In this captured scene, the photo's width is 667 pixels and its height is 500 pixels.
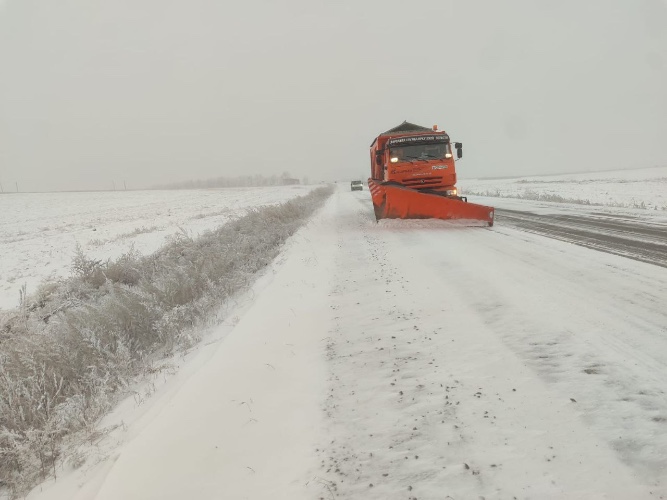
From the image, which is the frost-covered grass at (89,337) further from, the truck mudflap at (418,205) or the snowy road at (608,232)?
the snowy road at (608,232)

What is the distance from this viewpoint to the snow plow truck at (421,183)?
1084cm

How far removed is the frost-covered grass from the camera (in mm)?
2613

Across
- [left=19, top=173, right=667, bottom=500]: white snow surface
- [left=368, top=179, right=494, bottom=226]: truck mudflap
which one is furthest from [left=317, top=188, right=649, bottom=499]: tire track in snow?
[left=368, top=179, right=494, bottom=226]: truck mudflap

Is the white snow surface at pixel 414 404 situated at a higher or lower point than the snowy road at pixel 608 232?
lower

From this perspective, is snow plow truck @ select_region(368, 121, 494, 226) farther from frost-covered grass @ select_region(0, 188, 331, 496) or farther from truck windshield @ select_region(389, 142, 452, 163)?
frost-covered grass @ select_region(0, 188, 331, 496)

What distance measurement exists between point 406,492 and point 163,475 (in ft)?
4.23

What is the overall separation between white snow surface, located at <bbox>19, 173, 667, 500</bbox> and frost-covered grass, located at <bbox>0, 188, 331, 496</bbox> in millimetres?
287

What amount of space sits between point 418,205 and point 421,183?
1159 mm

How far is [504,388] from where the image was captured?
250 cm

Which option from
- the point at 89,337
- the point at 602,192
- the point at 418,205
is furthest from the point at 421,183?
the point at 602,192

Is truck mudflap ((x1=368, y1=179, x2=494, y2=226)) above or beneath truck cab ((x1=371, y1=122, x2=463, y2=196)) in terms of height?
beneath

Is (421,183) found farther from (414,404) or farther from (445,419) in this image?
(445,419)

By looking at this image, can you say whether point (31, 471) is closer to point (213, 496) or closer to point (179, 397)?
point (179, 397)

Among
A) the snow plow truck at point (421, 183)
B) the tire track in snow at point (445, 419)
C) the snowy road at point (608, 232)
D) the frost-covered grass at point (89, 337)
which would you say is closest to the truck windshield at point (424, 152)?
the snow plow truck at point (421, 183)
